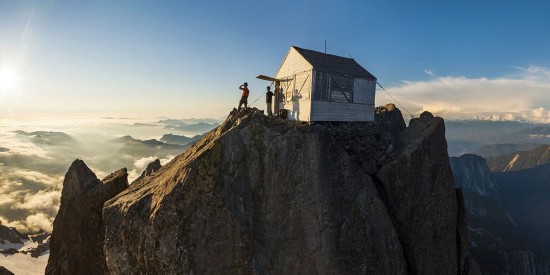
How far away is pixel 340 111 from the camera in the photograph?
1340 inches

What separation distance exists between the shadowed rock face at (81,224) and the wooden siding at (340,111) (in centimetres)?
2514

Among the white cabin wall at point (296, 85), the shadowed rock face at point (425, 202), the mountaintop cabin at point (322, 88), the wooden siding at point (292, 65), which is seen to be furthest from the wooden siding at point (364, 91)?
the wooden siding at point (292, 65)

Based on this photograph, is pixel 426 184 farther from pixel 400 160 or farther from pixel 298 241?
pixel 298 241

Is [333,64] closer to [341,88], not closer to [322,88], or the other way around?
[341,88]

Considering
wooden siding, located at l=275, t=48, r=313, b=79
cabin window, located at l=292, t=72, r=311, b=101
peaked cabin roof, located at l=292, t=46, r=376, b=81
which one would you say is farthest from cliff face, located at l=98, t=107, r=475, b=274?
peaked cabin roof, located at l=292, t=46, r=376, b=81

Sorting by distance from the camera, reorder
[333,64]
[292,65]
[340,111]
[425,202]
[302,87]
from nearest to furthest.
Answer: [425,202] → [302,87] → [340,111] → [333,64] → [292,65]

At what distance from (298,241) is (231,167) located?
8.07 metres

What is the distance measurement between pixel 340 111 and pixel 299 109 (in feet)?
15.5

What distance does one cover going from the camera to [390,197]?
1114 inches

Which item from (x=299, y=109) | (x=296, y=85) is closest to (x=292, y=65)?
(x=296, y=85)

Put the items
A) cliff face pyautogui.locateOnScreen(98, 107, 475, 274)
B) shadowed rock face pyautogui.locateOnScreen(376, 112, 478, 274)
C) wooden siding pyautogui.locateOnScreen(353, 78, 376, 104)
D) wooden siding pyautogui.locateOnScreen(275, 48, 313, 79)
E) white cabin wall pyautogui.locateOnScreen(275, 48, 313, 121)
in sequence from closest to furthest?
cliff face pyautogui.locateOnScreen(98, 107, 475, 274) < shadowed rock face pyautogui.locateOnScreen(376, 112, 478, 274) < white cabin wall pyautogui.locateOnScreen(275, 48, 313, 121) < wooden siding pyautogui.locateOnScreen(275, 48, 313, 79) < wooden siding pyautogui.locateOnScreen(353, 78, 376, 104)

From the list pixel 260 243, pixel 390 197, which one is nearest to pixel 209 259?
pixel 260 243

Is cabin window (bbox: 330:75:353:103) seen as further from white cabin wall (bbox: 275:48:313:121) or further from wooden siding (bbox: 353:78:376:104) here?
white cabin wall (bbox: 275:48:313:121)

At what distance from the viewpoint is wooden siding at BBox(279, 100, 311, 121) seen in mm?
32059
